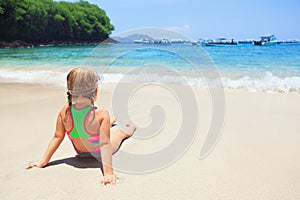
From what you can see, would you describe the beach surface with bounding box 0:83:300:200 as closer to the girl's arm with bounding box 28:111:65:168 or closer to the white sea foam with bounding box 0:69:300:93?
the girl's arm with bounding box 28:111:65:168

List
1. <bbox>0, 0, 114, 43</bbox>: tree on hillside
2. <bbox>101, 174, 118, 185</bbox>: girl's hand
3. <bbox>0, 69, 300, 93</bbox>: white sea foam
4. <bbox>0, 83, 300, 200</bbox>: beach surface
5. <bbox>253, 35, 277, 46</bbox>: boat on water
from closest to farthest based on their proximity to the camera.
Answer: <bbox>0, 83, 300, 200</bbox>: beach surface < <bbox>101, 174, 118, 185</bbox>: girl's hand < <bbox>0, 69, 300, 93</bbox>: white sea foam < <bbox>253, 35, 277, 46</bbox>: boat on water < <bbox>0, 0, 114, 43</bbox>: tree on hillside

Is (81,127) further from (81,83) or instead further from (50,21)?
(50,21)

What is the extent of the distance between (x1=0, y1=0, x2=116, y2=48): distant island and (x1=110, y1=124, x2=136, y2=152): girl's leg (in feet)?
154

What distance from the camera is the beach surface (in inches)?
74.1

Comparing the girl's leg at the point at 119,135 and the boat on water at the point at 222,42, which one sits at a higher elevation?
the boat on water at the point at 222,42

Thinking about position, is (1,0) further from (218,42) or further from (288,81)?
(288,81)

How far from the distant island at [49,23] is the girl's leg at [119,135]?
4697 cm

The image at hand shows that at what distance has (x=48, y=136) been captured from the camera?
301 cm

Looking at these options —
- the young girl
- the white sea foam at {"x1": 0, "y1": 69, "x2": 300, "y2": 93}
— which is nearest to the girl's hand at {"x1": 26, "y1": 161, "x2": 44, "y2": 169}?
the young girl

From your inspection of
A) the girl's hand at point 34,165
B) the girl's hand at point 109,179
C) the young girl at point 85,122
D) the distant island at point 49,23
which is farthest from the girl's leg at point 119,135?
the distant island at point 49,23

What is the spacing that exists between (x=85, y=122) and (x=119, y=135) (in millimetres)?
705

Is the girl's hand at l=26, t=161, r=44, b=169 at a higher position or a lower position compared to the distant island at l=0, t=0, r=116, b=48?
lower

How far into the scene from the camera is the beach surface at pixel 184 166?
188 cm

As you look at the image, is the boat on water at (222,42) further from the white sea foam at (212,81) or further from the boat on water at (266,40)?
the white sea foam at (212,81)
